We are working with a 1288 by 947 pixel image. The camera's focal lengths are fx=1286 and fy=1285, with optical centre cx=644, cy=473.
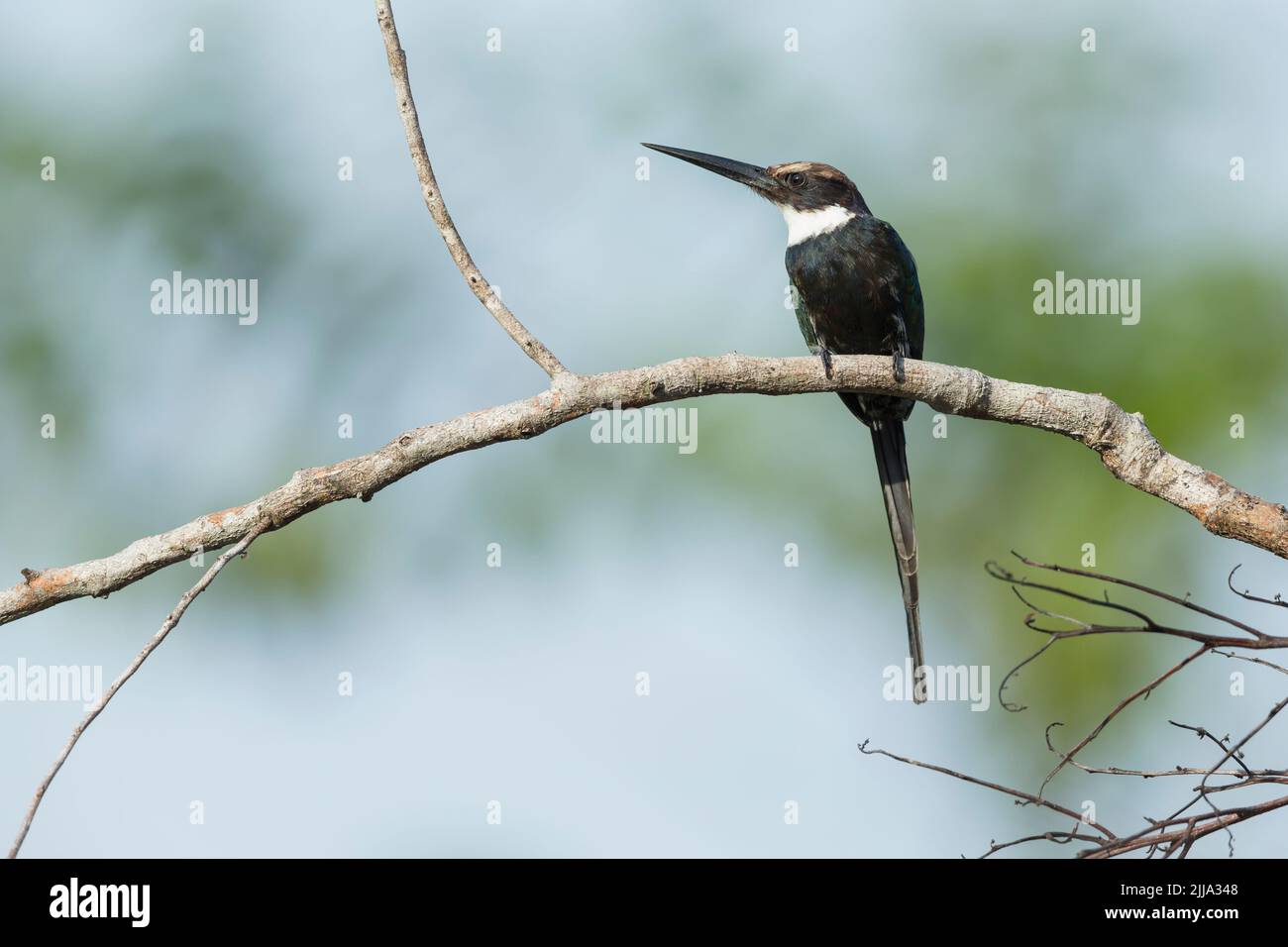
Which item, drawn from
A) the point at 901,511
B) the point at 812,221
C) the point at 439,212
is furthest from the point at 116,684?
the point at 812,221

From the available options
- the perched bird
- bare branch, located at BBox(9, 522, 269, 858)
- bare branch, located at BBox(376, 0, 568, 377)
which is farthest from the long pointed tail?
bare branch, located at BBox(9, 522, 269, 858)

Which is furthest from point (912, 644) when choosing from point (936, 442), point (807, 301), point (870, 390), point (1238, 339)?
point (1238, 339)

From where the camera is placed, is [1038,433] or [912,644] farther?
[1038,433]

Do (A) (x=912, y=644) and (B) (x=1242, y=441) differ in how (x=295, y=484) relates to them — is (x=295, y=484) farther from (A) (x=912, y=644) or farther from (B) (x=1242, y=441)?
(B) (x=1242, y=441)

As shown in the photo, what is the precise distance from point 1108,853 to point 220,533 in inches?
69.0

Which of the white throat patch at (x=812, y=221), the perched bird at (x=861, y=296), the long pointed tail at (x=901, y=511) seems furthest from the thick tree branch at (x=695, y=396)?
the white throat patch at (x=812, y=221)

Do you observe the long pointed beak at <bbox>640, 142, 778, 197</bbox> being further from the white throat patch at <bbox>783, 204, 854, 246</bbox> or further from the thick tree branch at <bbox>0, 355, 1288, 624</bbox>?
the thick tree branch at <bbox>0, 355, 1288, 624</bbox>

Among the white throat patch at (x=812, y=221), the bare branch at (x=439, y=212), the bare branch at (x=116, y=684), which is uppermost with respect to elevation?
the white throat patch at (x=812, y=221)

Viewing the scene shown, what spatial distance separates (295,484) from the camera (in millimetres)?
2555

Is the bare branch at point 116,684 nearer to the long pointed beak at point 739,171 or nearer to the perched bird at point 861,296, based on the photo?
the perched bird at point 861,296

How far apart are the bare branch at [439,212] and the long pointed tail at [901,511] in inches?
59.8

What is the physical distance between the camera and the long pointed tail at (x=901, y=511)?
147 inches

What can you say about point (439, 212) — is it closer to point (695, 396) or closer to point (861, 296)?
point (695, 396)

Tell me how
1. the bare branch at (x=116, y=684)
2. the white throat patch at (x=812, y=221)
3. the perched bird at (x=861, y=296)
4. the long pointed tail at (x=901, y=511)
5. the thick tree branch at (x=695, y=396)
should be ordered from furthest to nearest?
1. the white throat patch at (x=812, y=221)
2. the perched bird at (x=861, y=296)
3. the long pointed tail at (x=901, y=511)
4. the thick tree branch at (x=695, y=396)
5. the bare branch at (x=116, y=684)
